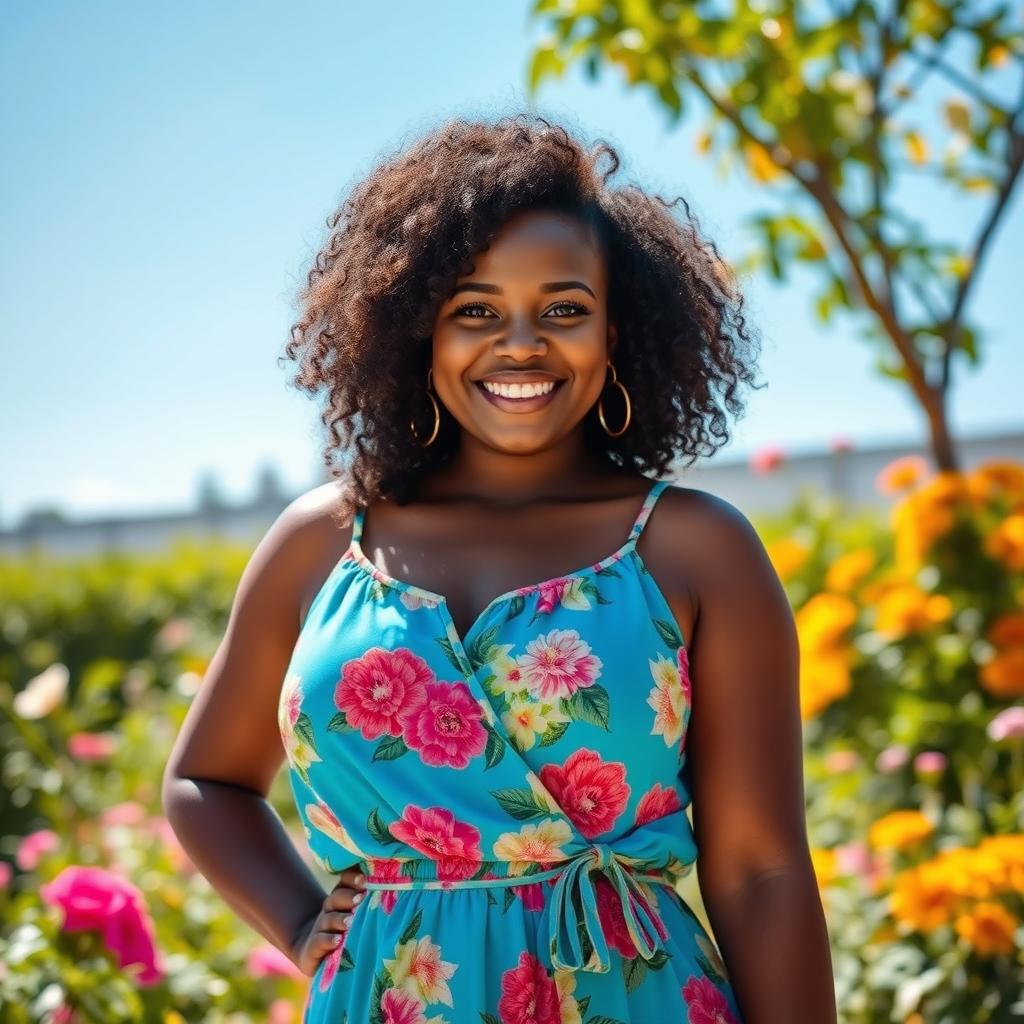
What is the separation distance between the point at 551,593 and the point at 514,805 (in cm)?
25

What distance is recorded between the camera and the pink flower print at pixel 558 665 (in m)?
1.55

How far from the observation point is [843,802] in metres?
3.90

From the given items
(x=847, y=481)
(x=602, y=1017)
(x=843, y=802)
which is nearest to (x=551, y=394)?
(x=602, y=1017)

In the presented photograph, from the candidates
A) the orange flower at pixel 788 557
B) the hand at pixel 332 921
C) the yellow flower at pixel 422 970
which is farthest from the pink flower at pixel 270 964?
the orange flower at pixel 788 557

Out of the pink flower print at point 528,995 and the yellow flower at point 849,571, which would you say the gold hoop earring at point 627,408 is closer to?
the pink flower print at point 528,995

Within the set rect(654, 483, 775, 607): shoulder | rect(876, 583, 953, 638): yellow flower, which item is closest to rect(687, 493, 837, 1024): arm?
rect(654, 483, 775, 607): shoulder

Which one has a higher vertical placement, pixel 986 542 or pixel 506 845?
pixel 506 845

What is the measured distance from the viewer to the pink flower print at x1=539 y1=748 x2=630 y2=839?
5.10 feet

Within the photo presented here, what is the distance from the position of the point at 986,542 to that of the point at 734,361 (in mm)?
2361

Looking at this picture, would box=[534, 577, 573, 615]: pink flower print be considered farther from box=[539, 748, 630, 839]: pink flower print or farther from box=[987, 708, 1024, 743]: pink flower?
box=[987, 708, 1024, 743]: pink flower

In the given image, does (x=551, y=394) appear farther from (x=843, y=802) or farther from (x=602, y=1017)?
(x=843, y=802)

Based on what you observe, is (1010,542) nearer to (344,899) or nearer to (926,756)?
(926,756)

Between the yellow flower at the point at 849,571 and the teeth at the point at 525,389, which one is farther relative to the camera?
the yellow flower at the point at 849,571

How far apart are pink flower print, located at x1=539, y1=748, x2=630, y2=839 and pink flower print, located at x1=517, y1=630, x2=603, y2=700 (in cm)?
8
